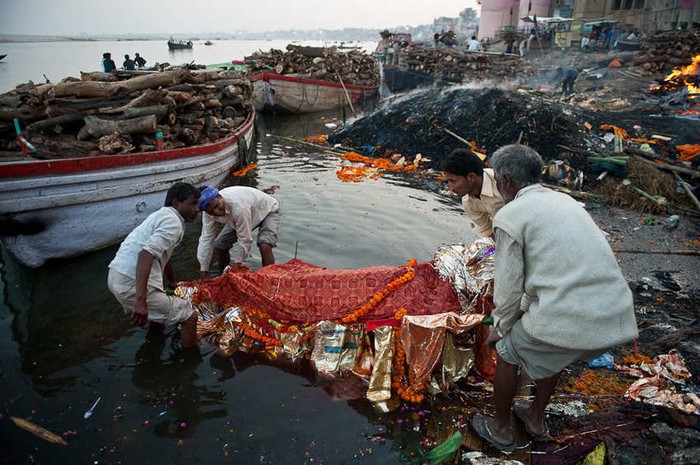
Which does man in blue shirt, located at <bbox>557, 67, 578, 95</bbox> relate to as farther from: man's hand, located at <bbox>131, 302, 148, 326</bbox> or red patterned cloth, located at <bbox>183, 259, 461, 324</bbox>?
man's hand, located at <bbox>131, 302, 148, 326</bbox>

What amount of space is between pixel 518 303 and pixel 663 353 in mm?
2484

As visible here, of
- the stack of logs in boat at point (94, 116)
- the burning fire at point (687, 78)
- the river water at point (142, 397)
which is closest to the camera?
the river water at point (142, 397)

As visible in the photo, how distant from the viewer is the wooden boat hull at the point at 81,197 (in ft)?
17.5

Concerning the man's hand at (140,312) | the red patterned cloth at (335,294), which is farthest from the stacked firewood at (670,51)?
the man's hand at (140,312)

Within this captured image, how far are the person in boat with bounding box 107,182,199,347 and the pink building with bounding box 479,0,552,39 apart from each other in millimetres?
38539

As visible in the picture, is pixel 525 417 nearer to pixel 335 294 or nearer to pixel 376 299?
pixel 376 299

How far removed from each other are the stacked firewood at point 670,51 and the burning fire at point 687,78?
24.2 inches

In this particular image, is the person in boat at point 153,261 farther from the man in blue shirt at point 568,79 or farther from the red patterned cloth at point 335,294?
the man in blue shirt at point 568,79

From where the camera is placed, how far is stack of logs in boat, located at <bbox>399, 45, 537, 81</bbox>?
22469mm

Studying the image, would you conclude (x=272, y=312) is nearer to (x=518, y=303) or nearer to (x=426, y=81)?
(x=518, y=303)

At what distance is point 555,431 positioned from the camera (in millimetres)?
3203

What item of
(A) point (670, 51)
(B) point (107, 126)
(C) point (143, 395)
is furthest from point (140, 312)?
(A) point (670, 51)

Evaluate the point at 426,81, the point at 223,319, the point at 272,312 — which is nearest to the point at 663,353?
the point at 272,312

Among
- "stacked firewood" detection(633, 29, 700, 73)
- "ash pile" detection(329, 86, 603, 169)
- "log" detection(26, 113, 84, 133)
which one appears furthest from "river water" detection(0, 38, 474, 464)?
"stacked firewood" detection(633, 29, 700, 73)
